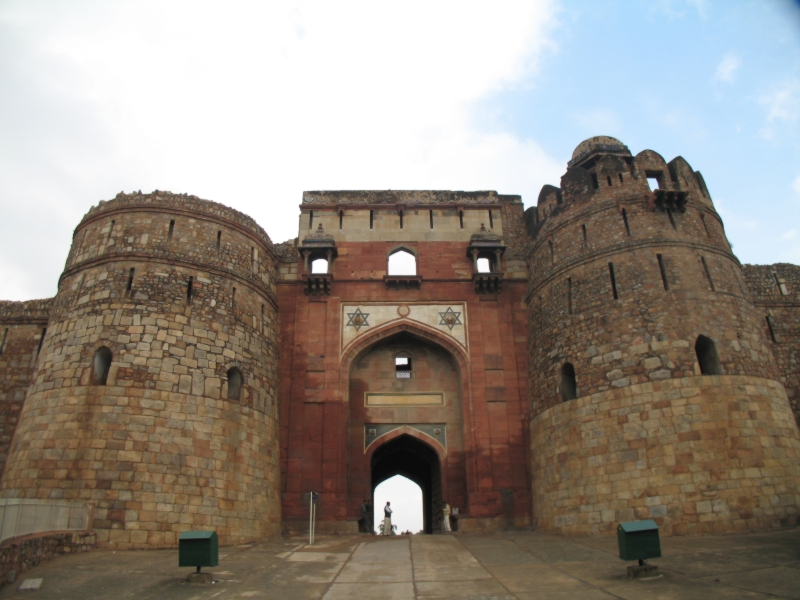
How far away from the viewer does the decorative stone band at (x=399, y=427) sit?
1861 centimetres

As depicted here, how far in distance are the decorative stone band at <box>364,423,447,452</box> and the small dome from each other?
437 inches

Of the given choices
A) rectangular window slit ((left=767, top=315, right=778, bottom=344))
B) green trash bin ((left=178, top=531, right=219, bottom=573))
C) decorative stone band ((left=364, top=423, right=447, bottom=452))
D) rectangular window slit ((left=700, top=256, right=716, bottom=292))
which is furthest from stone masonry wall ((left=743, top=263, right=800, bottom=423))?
green trash bin ((left=178, top=531, right=219, bottom=573))

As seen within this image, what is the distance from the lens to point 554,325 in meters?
17.2

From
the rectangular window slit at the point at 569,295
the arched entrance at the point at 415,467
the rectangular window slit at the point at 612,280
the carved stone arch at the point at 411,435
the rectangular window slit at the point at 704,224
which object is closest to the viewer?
the rectangular window slit at the point at 612,280

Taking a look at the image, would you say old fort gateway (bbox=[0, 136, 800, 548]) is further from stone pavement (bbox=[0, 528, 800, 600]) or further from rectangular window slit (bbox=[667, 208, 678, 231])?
stone pavement (bbox=[0, 528, 800, 600])

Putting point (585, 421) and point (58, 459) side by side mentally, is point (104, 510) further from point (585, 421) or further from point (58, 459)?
point (585, 421)

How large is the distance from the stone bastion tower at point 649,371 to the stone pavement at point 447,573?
1245mm

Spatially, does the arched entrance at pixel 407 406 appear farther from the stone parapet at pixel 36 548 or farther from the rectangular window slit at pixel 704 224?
the rectangular window slit at pixel 704 224

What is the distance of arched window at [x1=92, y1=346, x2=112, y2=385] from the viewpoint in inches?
550

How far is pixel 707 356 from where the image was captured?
14.4 meters

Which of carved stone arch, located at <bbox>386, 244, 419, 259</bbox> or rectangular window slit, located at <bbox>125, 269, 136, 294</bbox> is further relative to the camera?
carved stone arch, located at <bbox>386, 244, 419, 259</bbox>

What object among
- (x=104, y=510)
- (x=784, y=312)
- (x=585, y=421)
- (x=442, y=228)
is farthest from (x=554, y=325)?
(x=104, y=510)

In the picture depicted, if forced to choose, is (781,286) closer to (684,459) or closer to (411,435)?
(684,459)

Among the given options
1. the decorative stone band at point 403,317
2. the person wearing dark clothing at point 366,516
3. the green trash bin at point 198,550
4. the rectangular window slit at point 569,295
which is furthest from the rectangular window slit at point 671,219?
the green trash bin at point 198,550
